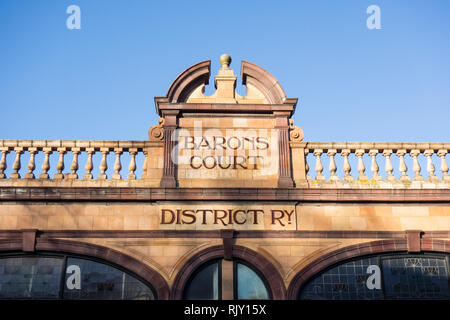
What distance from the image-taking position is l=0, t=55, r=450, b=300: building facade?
14375mm

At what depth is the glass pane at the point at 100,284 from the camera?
14180mm

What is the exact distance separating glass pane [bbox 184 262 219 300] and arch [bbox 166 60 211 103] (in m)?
4.58

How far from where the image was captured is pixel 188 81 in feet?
54.2

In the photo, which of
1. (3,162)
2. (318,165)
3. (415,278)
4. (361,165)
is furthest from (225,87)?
(415,278)

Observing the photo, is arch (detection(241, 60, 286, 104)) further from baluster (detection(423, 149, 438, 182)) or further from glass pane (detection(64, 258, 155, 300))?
glass pane (detection(64, 258, 155, 300))

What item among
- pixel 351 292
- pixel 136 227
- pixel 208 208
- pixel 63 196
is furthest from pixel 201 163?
pixel 351 292

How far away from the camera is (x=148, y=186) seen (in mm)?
15297

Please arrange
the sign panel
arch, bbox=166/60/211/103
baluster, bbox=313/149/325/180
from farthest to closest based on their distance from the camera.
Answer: arch, bbox=166/60/211/103 < baluster, bbox=313/149/325/180 < the sign panel

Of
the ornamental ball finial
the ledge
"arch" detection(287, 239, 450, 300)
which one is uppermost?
the ornamental ball finial

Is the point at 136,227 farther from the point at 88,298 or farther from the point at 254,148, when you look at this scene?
the point at 254,148

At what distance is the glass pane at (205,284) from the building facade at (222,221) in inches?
0.9

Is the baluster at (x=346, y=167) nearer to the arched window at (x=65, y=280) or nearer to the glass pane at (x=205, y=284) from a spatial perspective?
the glass pane at (x=205, y=284)

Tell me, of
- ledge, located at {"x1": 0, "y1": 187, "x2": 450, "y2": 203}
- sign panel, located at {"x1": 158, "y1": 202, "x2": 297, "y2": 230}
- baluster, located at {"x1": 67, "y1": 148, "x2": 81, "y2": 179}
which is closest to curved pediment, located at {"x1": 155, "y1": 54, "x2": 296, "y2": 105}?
baluster, located at {"x1": 67, "y1": 148, "x2": 81, "y2": 179}

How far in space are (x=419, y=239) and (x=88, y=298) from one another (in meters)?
7.90
